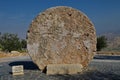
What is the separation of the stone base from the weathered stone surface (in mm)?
529

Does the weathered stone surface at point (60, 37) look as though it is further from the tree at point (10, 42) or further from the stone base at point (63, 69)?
the tree at point (10, 42)

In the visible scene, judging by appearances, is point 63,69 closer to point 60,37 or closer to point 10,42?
point 60,37

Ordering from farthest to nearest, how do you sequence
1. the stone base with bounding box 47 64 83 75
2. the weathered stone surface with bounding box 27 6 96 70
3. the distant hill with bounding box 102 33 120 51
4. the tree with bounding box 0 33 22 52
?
1. the distant hill with bounding box 102 33 120 51
2. the tree with bounding box 0 33 22 52
3. the weathered stone surface with bounding box 27 6 96 70
4. the stone base with bounding box 47 64 83 75

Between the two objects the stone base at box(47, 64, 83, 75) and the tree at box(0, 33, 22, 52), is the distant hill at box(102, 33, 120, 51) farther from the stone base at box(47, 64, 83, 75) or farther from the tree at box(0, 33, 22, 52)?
the stone base at box(47, 64, 83, 75)

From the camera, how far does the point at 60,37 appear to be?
39.5 ft

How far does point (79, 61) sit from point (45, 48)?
1716mm

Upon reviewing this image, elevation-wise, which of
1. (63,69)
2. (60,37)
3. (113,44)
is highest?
(60,37)

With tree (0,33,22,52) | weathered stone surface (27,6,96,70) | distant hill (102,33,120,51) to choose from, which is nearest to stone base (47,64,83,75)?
weathered stone surface (27,6,96,70)

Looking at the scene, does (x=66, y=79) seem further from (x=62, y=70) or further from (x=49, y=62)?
(x=49, y=62)

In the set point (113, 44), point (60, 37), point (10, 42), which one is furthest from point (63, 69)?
point (113, 44)

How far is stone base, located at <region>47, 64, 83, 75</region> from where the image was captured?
37.5 feet

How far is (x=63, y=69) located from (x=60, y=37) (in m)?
1.53

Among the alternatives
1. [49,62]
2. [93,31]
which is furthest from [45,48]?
[93,31]

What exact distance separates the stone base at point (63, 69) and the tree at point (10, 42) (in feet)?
87.3
